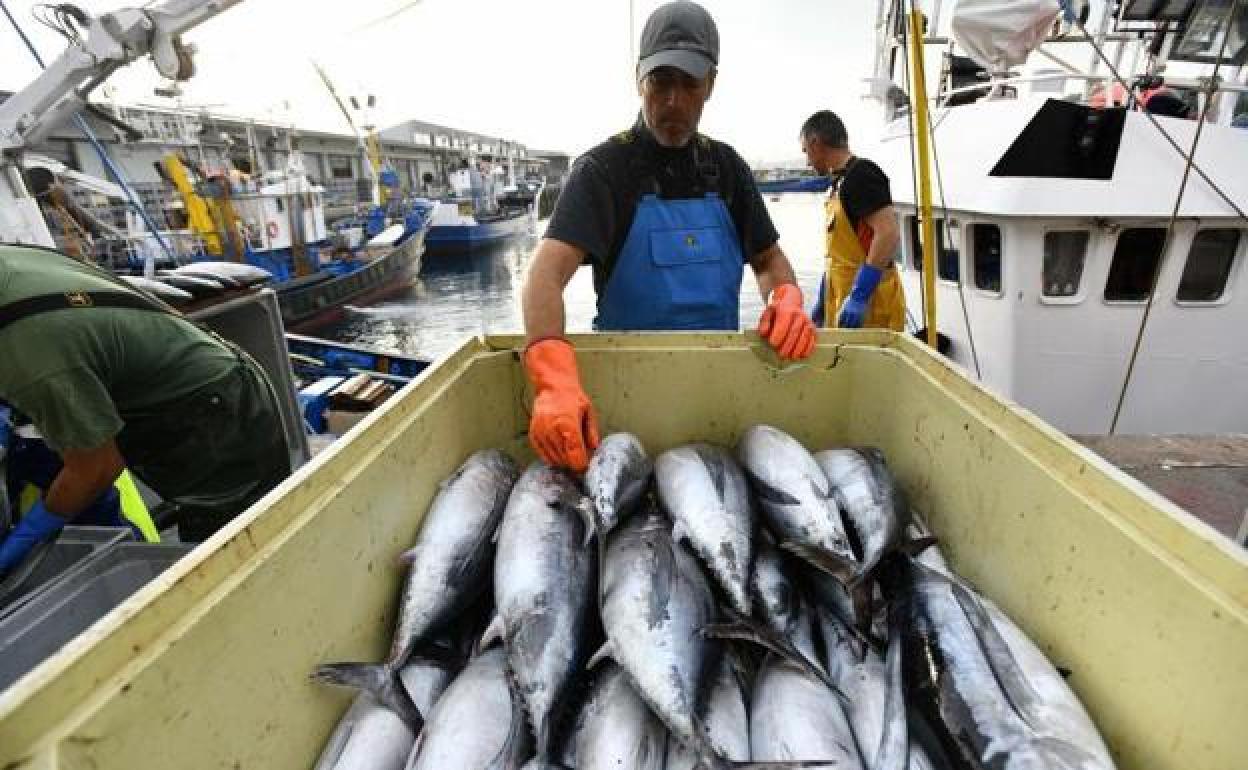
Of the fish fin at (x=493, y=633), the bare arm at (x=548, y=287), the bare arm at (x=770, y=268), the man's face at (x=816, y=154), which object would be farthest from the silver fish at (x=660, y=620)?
the man's face at (x=816, y=154)

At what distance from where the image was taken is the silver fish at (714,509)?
5.76 ft

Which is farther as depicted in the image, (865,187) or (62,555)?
(865,187)

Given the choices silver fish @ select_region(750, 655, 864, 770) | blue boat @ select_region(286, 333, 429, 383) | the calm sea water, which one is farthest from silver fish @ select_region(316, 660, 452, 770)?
the calm sea water

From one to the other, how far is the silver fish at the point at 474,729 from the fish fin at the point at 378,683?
0.05m

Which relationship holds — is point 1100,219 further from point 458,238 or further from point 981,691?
point 458,238

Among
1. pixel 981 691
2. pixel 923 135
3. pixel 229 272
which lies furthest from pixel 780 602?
pixel 229 272

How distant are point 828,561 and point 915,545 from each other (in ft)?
0.95

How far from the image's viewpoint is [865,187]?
4602 mm

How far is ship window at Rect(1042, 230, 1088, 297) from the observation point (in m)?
5.05

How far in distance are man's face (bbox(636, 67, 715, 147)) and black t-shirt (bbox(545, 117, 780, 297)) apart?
0.29 ft

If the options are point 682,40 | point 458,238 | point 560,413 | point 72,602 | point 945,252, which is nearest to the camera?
point 72,602

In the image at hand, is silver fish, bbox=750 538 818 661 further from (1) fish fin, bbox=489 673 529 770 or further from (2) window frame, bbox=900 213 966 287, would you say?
(2) window frame, bbox=900 213 966 287

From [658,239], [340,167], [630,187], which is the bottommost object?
[658,239]

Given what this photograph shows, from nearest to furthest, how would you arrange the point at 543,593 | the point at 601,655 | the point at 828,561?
the point at 601,655 → the point at 543,593 → the point at 828,561
